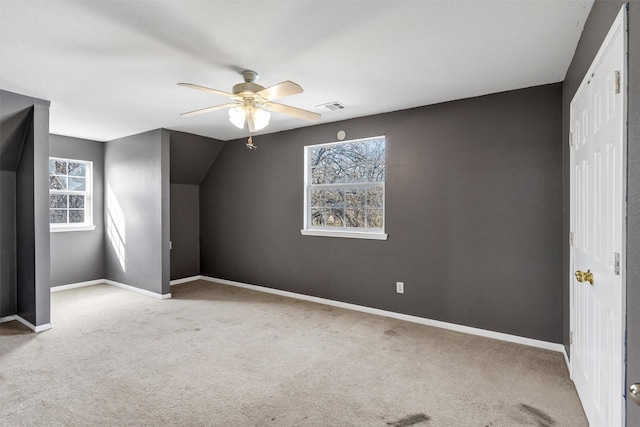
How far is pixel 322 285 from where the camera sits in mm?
4379

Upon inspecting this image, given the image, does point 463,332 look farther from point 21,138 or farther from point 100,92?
point 21,138

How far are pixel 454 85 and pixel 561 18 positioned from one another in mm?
1072

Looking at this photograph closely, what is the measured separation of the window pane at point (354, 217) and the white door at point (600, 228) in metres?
2.20

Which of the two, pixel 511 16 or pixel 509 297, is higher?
pixel 511 16

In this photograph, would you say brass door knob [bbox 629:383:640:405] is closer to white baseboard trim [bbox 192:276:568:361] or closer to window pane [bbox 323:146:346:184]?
white baseboard trim [bbox 192:276:568:361]

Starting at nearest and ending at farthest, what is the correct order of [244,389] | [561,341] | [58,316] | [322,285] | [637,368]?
[637,368] < [244,389] < [561,341] < [58,316] < [322,285]

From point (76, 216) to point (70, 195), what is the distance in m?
0.33

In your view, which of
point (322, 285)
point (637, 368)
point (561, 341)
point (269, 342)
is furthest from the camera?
point (322, 285)

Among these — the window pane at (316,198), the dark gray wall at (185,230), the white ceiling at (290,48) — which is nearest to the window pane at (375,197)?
the window pane at (316,198)

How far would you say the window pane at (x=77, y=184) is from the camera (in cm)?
511

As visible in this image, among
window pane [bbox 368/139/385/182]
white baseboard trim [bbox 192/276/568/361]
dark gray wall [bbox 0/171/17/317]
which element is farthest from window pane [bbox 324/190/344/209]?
dark gray wall [bbox 0/171/17/317]

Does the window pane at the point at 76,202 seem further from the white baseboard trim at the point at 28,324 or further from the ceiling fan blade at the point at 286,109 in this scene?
the ceiling fan blade at the point at 286,109

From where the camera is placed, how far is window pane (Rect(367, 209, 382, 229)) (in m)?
3.99

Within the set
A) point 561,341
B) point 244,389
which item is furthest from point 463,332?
point 244,389
